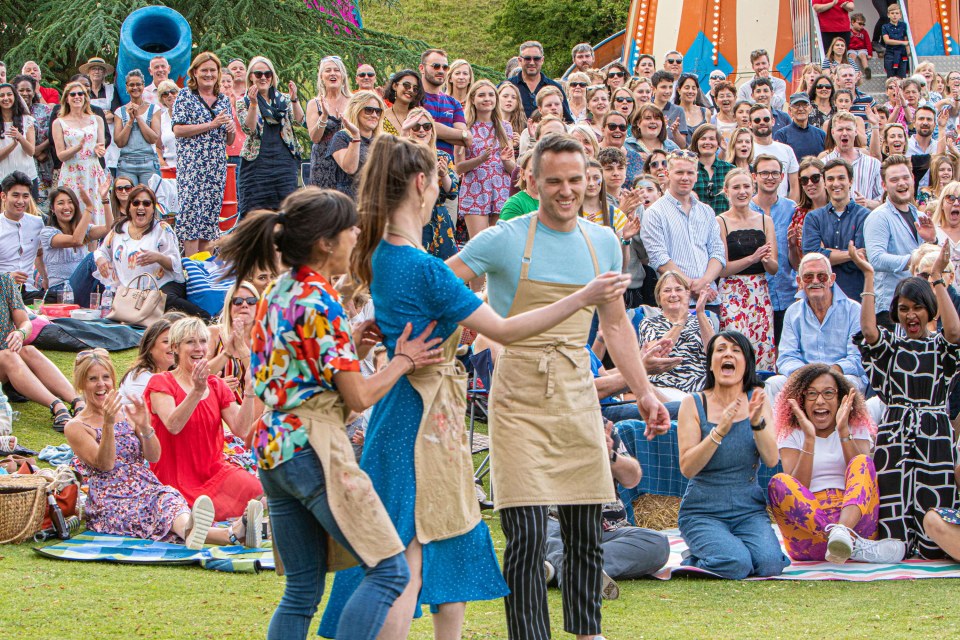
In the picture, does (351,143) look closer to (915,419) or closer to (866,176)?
(915,419)

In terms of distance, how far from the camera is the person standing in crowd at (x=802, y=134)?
507 inches

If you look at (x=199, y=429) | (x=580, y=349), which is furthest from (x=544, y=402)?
(x=199, y=429)

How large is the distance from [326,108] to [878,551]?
19.0 ft

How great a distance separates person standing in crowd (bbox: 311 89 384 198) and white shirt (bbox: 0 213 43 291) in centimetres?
242

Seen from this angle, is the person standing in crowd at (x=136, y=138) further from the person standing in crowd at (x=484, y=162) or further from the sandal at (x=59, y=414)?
the sandal at (x=59, y=414)

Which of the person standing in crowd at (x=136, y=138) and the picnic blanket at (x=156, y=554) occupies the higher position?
the person standing in crowd at (x=136, y=138)

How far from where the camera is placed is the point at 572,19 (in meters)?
29.9

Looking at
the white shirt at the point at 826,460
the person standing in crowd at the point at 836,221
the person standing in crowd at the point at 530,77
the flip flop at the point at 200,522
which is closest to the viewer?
the flip flop at the point at 200,522

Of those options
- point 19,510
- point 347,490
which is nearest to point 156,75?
point 19,510

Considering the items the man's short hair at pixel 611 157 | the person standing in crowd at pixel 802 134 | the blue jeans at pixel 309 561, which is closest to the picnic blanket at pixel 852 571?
the blue jeans at pixel 309 561

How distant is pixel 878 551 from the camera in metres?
6.72

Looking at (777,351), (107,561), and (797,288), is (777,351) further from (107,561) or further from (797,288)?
(107,561)

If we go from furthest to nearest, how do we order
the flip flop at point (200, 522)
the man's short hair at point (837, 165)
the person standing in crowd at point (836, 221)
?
the man's short hair at point (837, 165) < the person standing in crowd at point (836, 221) < the flip flop at point (200, 522)

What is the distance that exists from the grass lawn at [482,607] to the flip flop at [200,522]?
0.33 metres
